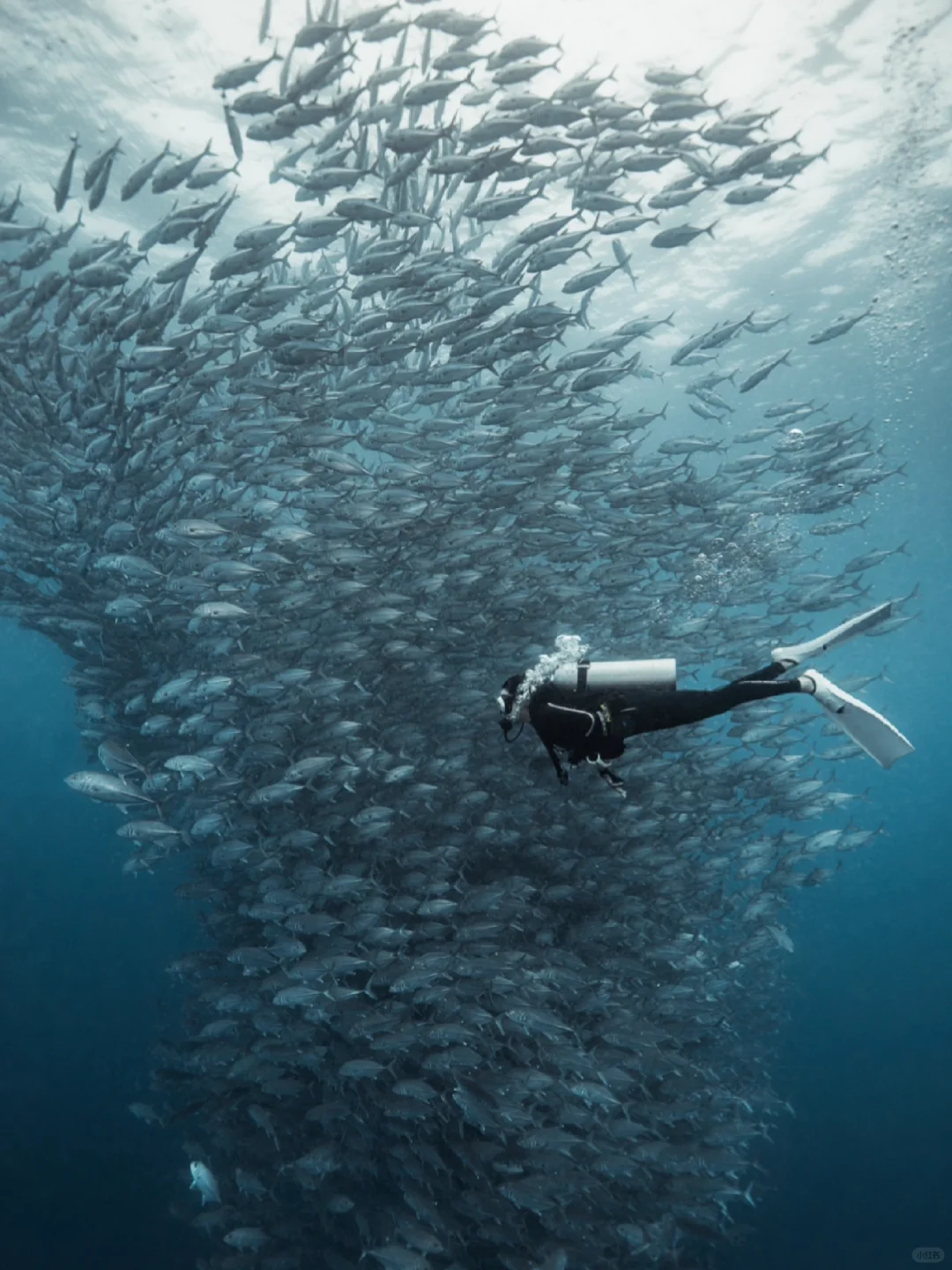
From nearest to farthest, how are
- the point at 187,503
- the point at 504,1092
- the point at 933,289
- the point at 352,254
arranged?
1. the point at 504,1092
2. the point at 352,254
3. the point at 187,503
4. the point at 933,289

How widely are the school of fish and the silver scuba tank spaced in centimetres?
366

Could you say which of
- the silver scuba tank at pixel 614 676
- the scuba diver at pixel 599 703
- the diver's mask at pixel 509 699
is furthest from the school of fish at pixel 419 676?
the silver scuba tank at pixel 614 676

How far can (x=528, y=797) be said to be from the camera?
908 cm

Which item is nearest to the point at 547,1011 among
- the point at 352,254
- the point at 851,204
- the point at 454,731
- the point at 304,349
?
the point at 454,731

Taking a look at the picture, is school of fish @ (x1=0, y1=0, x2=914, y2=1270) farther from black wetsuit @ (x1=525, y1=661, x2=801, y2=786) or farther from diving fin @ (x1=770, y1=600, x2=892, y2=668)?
diving fin @ (x1=770, y1=600, x2=892, y2=668)

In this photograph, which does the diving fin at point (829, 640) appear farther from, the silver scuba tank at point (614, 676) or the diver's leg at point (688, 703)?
the silver scuba tank at point (614, 676)

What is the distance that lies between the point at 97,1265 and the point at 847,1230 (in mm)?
13567

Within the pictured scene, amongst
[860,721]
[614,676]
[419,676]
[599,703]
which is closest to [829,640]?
[860,721]

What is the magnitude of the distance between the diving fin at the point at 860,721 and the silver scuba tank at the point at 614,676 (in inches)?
63.4

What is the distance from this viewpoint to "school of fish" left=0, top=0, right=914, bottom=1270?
7543mm

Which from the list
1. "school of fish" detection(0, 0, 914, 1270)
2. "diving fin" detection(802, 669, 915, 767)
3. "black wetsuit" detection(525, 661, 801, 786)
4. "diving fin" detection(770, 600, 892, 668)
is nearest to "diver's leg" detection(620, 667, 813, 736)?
"black wetsuit" detection(525, 661, 801, 786)

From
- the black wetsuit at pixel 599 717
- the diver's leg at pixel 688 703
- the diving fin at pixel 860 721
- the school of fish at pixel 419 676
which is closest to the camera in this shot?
the black wetsuit at pixel 599 717

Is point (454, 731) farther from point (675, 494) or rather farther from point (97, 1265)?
point (97, 1265)

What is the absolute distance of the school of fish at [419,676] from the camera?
24.7 feet
